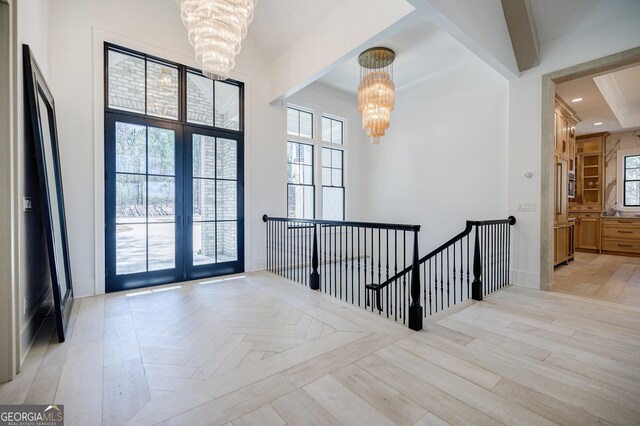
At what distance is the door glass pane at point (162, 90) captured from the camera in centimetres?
391

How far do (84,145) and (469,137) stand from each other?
5633mm

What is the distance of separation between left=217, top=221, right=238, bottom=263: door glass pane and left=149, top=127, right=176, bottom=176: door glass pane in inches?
44.3

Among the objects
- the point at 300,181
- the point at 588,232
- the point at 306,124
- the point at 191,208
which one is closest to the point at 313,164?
the point at 300,181

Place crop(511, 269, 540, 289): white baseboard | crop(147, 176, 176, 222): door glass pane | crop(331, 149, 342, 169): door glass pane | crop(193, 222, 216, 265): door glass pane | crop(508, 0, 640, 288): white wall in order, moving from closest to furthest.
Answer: crop(508, 0, 640, 288): white wall, crop(511, 269, 540, 289): white baseboard, crop(147, 176, 176, 222): door glass pane, crop(193, 222, 216, 265): door glass pane, crop(331, 149, 342, 169): door glass pane

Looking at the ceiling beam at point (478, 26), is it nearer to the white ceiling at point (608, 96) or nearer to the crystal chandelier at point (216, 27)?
the white ceiling at point (608, 96)

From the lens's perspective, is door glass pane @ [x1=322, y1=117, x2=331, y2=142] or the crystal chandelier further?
door glass pane @ [x1=322, y1=117, x2=331, y2=142]

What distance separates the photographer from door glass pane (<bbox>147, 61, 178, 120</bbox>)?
391 centimetres

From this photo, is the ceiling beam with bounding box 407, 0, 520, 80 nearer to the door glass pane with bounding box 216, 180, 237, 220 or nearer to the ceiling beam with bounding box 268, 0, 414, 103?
the ceiling beam with bounding box 268, 0, 414, 103

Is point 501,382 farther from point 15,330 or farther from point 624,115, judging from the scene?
point 624,115

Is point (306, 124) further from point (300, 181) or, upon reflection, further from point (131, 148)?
point (131, 148)

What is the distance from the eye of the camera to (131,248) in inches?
149

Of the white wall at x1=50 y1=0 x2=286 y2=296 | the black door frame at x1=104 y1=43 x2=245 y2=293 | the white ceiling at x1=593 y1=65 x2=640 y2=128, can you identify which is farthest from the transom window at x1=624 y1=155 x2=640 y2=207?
the white wall at x1=50 y1=0 x2=286 y2=296

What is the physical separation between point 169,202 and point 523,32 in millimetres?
5293

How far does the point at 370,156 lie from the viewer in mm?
6605
